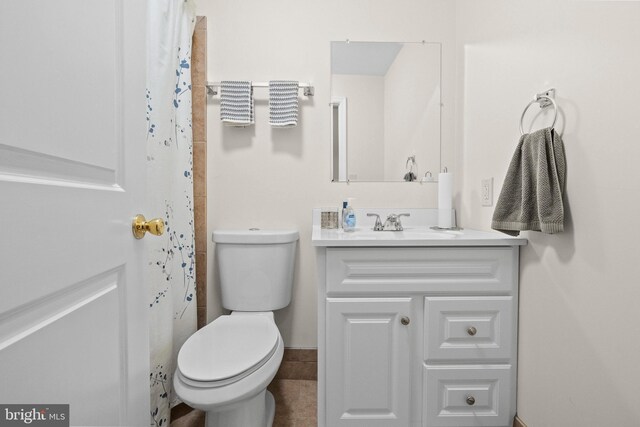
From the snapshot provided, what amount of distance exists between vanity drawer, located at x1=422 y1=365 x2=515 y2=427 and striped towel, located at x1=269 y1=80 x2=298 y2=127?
51.8 inches

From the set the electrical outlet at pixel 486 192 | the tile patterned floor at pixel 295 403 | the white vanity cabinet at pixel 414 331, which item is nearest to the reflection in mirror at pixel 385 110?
A: the electrical outlet at pixel 486 192

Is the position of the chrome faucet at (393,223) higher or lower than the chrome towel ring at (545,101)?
lower

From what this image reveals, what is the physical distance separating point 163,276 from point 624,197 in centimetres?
154

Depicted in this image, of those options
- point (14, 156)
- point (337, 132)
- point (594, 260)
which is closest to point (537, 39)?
point (594, 260)

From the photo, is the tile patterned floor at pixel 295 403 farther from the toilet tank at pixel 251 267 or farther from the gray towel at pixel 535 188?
the gray towel at pixel 535 188

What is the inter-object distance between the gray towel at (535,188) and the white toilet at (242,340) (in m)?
0.97

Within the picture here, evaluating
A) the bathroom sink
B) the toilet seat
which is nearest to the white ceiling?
the bathroom sink

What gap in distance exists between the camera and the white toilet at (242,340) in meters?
1.00

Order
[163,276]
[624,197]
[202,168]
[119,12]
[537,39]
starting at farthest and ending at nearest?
[202,168], [163,276], [537,39], [624,197], [119,12]

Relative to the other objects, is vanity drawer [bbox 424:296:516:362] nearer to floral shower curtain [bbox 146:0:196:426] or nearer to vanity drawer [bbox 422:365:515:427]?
vanity drawer [bbox 422:365:515:427]

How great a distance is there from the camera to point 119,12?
A: 2.02ft

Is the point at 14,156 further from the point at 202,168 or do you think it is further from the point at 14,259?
the point at 202,168

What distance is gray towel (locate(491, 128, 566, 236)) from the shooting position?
1013 mm

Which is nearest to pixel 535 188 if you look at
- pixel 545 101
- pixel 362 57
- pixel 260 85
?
pixel 545 101
